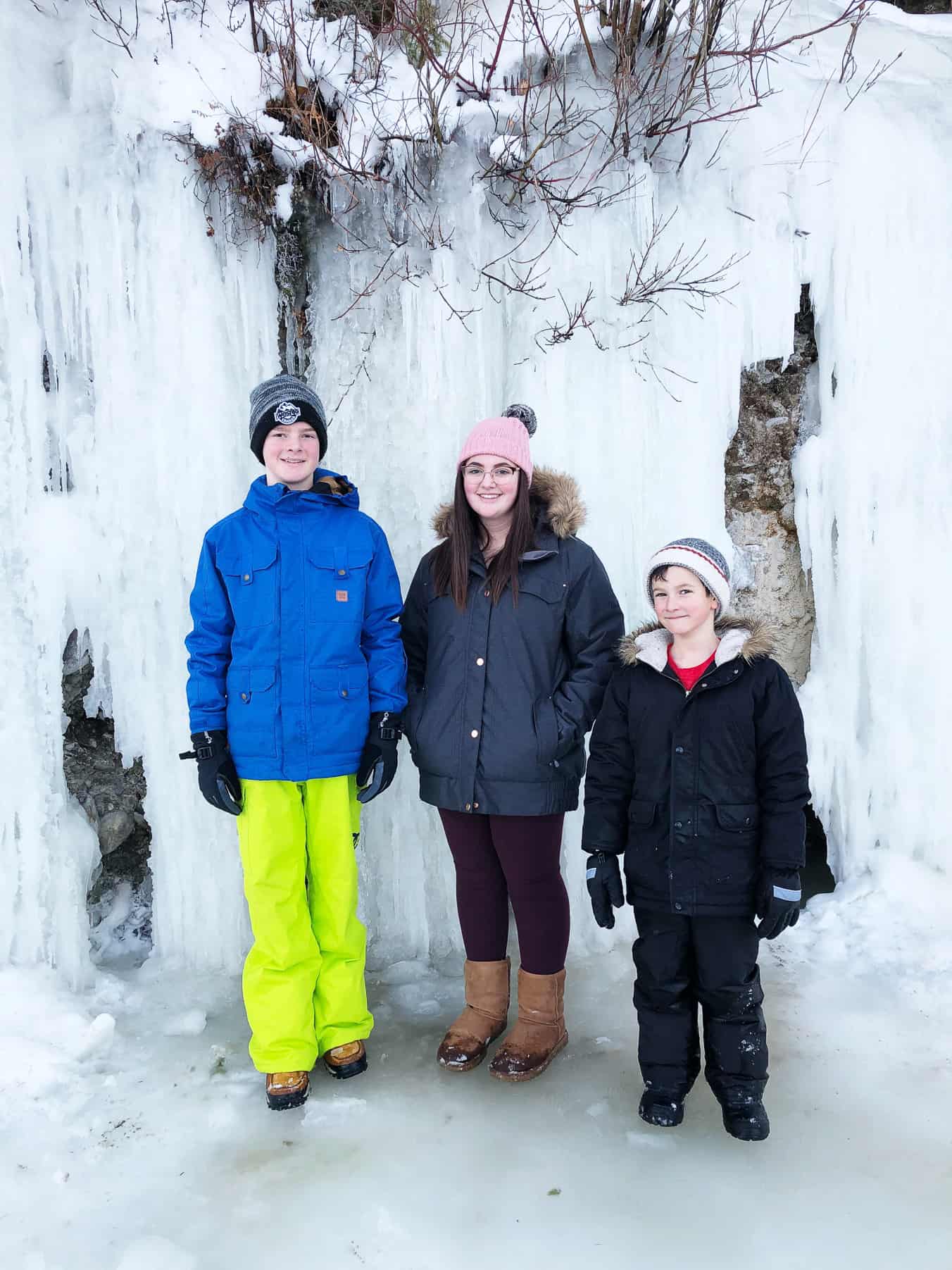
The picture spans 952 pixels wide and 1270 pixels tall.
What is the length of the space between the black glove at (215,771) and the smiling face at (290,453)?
74 centimetres

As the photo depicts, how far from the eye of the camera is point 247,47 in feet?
11.0

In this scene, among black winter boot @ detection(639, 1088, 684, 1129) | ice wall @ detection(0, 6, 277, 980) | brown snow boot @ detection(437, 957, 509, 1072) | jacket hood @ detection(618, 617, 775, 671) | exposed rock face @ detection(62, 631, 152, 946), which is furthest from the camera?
exposed rock face @ detection(62, 631, 152, 946)

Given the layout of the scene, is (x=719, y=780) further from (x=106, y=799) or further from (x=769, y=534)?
(x=106, y=799)

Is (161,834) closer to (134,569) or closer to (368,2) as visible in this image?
(134,569)

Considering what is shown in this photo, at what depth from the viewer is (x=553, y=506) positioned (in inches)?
103

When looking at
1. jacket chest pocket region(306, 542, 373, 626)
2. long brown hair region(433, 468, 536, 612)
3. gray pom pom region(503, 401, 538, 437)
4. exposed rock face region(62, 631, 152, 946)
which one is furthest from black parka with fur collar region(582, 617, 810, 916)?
exposed rock face region(62, 631, 152, 946)

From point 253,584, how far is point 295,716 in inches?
15.2

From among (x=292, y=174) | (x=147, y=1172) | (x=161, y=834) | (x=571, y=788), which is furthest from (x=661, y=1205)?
(x=292, y=174)

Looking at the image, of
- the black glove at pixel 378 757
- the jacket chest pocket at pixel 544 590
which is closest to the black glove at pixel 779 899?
the jacket chest pocket at pixel 544 590

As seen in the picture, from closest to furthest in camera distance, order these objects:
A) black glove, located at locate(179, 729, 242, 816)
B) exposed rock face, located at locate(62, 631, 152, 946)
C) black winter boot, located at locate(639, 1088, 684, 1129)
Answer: black winter boot, located at locate(639, 1088, 684, 1129), black glove, located at locate(179, 729, 242, 816), exposed rock face, located at locate(62, 631, 152, 946)

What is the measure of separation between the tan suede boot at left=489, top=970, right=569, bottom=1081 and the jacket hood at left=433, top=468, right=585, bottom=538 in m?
1.30

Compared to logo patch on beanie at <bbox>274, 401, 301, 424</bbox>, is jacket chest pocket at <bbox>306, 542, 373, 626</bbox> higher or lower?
lower

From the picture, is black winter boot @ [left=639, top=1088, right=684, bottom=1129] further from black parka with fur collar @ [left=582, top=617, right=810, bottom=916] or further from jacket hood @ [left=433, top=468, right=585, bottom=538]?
jacket hood @ [left=433, top=468, right=585, bottom=538]

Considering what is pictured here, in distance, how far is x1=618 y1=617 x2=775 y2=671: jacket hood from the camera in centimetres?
223
